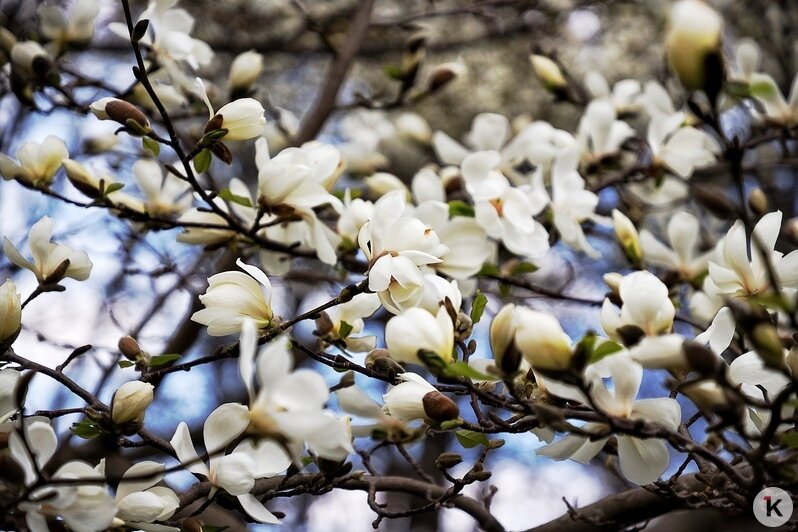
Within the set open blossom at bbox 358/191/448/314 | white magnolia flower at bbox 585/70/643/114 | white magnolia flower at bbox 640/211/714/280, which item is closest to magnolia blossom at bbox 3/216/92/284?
open blossom at bbox 358/191/448/314

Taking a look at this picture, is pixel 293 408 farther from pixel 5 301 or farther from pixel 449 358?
pixel 5 301

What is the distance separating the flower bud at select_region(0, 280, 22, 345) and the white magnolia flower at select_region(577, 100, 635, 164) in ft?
3.31

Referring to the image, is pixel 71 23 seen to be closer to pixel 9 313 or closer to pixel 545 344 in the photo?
pixel 9 313

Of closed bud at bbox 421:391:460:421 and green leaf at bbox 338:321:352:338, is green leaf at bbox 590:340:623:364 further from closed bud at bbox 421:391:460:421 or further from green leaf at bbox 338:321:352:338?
green leaf at bbox 338:321:352:338

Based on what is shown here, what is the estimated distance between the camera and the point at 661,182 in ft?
4.56

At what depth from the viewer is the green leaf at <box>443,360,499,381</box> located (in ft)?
2.03

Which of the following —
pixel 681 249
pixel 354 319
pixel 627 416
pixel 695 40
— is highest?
pixel 695 40

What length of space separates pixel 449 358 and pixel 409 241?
0.14 m

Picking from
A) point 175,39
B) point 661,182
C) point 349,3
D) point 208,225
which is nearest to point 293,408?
point 208,225

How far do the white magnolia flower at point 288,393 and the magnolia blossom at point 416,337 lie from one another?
0.41ft

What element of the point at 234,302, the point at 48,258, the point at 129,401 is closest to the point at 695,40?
the point at 234,302

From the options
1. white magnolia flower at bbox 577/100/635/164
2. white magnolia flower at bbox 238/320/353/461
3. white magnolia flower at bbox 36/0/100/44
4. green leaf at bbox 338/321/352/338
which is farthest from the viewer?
white magnolia flower at bbox 577/100/635/164

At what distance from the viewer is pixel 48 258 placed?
0.90 meters

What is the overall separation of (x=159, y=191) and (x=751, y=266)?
85 centimetres
